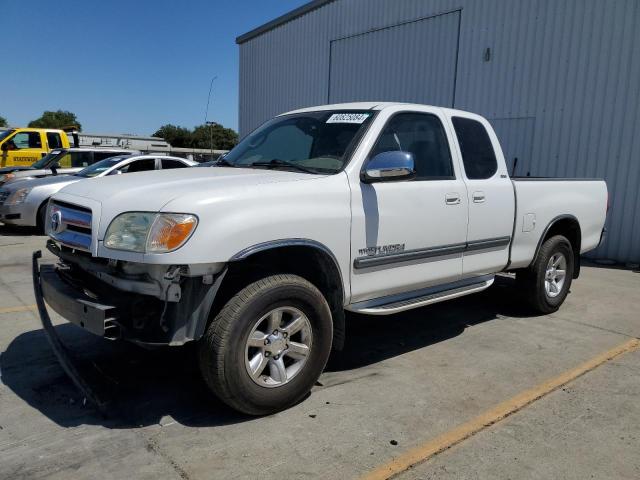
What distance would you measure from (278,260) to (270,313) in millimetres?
399

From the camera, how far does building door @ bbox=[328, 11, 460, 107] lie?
1208 centimetres

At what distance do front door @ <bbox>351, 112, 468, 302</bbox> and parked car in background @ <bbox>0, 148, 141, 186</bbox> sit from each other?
367 inches

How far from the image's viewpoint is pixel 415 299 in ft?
13.6

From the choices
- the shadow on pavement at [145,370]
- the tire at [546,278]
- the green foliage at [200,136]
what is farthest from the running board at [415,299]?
the green foliage at [200,136]

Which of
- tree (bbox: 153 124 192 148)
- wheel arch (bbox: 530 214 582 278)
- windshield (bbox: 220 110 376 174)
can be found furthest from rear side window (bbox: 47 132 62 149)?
tree (bbox: 153 124 192 148)

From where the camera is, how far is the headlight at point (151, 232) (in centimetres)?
286

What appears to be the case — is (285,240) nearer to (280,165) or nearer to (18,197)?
(280,165)

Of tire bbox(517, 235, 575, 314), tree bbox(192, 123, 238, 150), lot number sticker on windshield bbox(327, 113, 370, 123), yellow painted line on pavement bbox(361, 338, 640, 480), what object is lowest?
yellow painted line on pavement bbox(361, 338, 640, 480)

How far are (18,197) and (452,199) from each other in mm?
8924

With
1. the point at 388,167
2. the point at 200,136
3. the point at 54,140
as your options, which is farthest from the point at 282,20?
the point at 200,136

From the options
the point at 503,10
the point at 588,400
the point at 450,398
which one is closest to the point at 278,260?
the point at 450,398

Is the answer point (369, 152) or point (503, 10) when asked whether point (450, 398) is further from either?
point (503, 10)

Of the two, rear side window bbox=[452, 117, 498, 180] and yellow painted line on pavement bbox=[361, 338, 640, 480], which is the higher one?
rear side window bbox=[452, 117, 498, 180]

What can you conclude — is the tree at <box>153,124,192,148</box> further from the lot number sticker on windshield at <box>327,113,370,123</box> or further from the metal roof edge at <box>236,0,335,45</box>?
the lot number sticker on windshield at <box>327,113,370,123</box>
